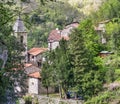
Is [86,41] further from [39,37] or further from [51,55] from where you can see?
[39,37]

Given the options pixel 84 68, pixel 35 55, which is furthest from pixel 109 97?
pixel 35 55

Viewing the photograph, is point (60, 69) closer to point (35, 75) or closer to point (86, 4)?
point (35, 75)

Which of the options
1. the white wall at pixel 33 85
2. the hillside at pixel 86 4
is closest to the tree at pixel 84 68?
the white wall at pixel 33 85

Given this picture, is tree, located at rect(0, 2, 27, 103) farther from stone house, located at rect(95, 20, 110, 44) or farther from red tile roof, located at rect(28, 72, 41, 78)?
stone house, located at rect(95, 20, 110, 44)

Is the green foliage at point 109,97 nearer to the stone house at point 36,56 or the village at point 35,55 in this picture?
the village at point 35,55

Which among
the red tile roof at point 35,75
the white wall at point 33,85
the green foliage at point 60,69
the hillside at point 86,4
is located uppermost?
the hillside at point 86,4

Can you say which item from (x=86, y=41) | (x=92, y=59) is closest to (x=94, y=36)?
(x=86, y=41)

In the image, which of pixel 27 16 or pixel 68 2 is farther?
pixel 68 2

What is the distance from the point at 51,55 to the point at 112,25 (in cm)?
782

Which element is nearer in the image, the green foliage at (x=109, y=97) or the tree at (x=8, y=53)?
the tree at (x=8, y=53)

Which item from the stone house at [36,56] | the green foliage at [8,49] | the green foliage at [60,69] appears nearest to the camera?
the green foliage at [8,49]

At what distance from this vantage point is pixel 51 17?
62281mm

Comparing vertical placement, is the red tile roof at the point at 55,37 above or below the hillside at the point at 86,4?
below

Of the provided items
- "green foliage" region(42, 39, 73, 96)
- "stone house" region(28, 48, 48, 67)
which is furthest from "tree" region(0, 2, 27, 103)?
"stone house" region(28, 48, 48, 67)
